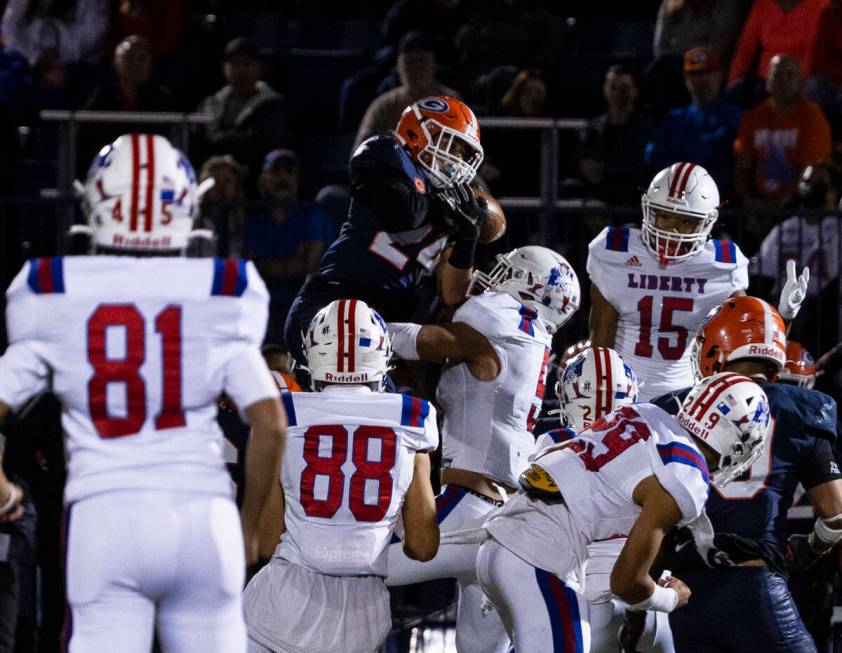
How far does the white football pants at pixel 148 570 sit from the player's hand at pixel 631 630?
6.04 ft

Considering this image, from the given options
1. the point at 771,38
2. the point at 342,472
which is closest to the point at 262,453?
the point at 342,472

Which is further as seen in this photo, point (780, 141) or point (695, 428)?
point (780, 141)

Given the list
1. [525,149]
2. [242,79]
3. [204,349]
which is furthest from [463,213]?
[242,79]

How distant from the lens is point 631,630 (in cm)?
551

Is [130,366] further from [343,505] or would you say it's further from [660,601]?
[660,601]

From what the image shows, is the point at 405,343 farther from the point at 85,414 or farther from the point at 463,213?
the point at 85,414

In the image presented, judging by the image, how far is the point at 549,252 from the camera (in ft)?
21.7

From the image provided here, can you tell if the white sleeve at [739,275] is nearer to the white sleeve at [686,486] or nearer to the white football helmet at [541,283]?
the white football helmet at [541,283]

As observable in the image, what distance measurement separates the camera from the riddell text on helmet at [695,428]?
5.17 meters

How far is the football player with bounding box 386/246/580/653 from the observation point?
6.21 m

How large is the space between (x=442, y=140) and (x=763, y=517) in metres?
1.91

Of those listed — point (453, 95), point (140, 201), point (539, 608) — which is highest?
point (453, 95)

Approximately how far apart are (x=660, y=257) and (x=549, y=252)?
681mm

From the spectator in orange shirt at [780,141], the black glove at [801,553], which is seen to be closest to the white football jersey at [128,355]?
the black glove at [801,553]
